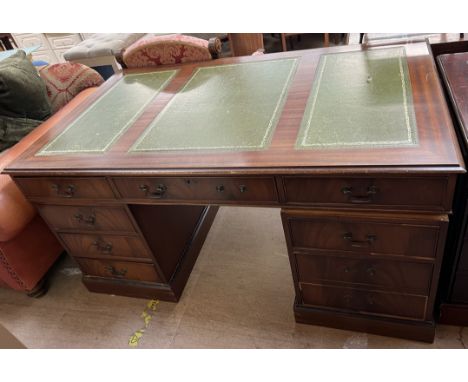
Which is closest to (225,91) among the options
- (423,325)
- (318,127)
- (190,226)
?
(318,127)

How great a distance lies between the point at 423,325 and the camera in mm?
1230

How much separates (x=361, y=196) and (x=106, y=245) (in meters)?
1.03

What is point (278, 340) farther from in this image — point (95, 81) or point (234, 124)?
point (95, 81)

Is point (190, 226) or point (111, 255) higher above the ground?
point (111, 255)

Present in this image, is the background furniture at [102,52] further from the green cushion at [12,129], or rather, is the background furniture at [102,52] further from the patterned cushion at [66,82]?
the green cushion at [12,129]

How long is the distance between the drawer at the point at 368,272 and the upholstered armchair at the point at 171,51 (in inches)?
40.3

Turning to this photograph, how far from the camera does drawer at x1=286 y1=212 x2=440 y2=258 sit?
993mm

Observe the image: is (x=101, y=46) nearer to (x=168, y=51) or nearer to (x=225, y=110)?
(x=168, y=51)

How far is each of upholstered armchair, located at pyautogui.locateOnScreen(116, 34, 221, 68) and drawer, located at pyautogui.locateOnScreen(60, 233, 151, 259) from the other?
2.81ft

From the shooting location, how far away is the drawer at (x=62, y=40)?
4.20 metres

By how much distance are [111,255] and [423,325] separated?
121 centimetres

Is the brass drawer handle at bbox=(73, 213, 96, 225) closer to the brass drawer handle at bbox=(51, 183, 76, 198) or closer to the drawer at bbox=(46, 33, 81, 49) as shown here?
the brass drawer handle at bbox=(51, 183, 76, 198)

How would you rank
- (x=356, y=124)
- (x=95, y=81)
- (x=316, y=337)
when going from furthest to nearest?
(x=95, y=81) < (x=316, y=337) < (x=356, y=124)

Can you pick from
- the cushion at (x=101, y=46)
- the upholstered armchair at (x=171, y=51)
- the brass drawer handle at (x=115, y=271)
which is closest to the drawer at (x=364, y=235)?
the brass drawer handle at (x=115, y=271)
